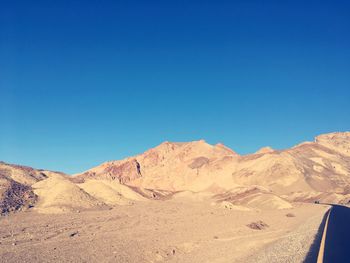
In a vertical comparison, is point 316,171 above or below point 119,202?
above

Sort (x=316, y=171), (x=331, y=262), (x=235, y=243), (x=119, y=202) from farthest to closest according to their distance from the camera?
(x=316, y=171)
(x=119, y=202)
(x=235, y=243)
(x=331, y=262)

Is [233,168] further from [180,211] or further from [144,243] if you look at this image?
[144,243]

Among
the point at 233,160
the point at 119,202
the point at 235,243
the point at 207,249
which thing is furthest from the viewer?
the point at 233,160

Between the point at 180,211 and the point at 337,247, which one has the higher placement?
the point at 180,211

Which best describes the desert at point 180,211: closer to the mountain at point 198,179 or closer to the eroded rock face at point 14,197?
the eroded rock face at point 14,197

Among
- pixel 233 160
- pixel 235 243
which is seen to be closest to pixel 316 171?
pixel 233 160

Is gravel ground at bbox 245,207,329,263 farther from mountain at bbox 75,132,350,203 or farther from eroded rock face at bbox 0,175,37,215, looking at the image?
mountain at bbox 75,132,350,203

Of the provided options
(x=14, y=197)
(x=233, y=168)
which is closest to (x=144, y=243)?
(x=14, y=197)

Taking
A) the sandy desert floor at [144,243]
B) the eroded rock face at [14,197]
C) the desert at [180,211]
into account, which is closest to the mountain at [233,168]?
the desert at [180,211]

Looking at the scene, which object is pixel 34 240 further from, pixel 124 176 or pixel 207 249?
pixel 124 176

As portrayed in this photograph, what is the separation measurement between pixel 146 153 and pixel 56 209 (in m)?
135

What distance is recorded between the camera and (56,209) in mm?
55031

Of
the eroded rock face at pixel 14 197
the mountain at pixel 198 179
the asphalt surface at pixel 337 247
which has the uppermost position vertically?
the mountain at pixel 198 179

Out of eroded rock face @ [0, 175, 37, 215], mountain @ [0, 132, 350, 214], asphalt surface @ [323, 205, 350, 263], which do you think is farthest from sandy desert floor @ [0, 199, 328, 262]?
mountain @ [0, 132, 350, 214]
